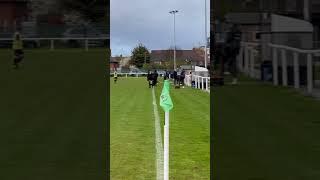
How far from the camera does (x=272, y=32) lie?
68.1 ft

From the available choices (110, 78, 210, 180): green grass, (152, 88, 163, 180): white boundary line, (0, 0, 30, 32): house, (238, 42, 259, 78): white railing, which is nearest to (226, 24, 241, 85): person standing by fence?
(238, 42, 259, 78): white railing

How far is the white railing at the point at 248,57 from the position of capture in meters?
21.2

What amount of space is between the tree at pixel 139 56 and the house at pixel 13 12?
139 ft

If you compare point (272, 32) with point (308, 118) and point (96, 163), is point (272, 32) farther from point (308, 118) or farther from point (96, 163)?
point (96, 163)

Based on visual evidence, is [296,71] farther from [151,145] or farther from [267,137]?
[151,145]

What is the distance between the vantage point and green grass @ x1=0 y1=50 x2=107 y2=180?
7.92 metres

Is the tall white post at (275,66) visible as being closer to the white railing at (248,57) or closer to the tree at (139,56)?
the white railing at (248,57)

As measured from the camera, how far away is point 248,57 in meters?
21.5

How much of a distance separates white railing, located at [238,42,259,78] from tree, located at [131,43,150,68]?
3057 inches

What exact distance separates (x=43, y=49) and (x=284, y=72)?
102ft

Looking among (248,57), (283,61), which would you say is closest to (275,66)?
(283,61)

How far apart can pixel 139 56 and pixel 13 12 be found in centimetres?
4570

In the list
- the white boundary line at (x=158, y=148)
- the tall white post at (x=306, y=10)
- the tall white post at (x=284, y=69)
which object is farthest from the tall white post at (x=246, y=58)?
the white boundary line at (x=158, y=148)

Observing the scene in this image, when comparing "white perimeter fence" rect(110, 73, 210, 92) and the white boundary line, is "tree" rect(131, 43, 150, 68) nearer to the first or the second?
"white perimeter fence" rect(110, 73, 210, 92)
